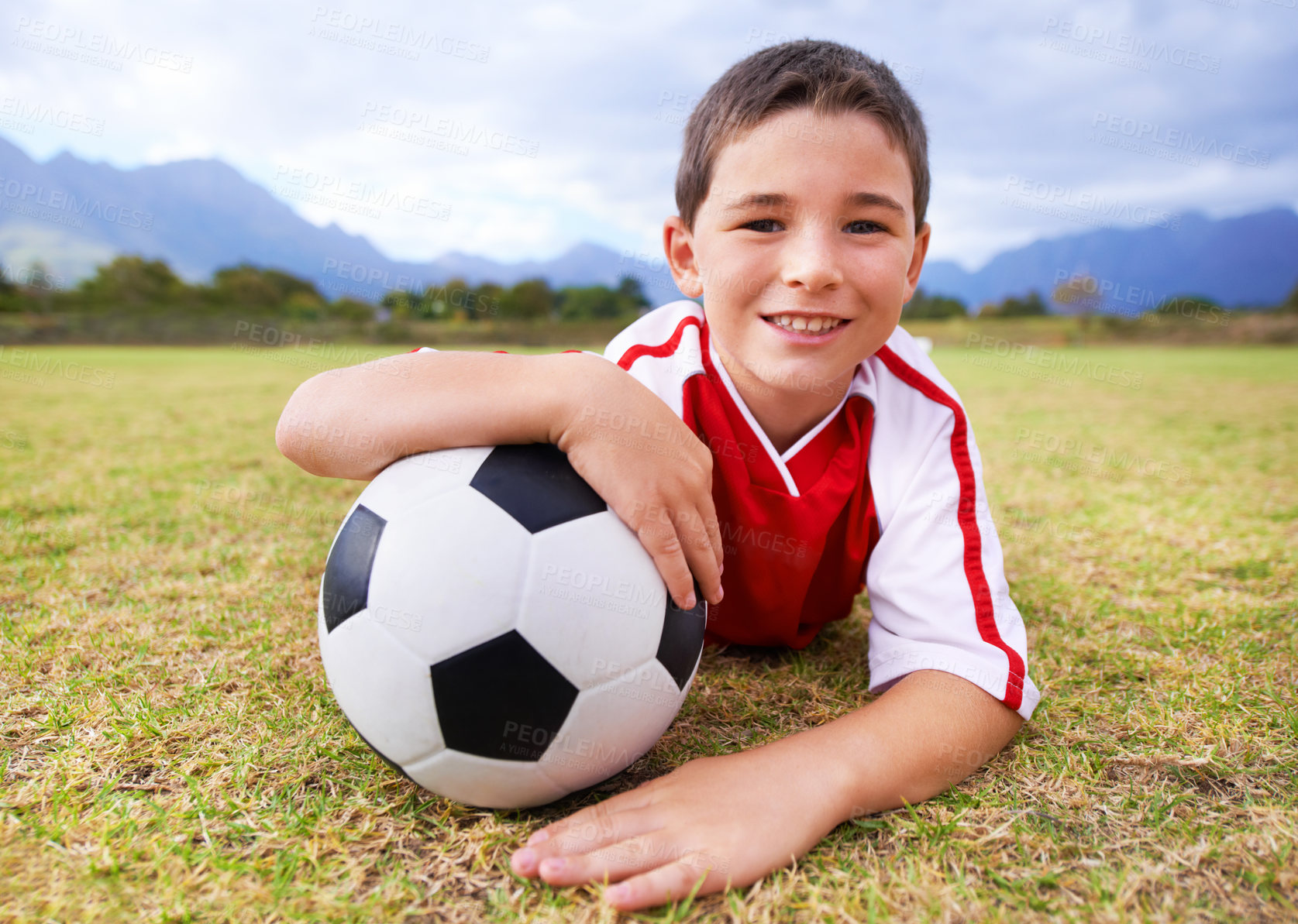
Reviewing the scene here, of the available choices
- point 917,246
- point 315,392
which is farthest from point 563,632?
point 917,246

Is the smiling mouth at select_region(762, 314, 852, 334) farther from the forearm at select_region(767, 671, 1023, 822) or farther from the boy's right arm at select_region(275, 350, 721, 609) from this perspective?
the forearm at select_region(767, 671, 1023, 822)

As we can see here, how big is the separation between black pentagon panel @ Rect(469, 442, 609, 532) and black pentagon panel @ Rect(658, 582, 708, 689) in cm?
25

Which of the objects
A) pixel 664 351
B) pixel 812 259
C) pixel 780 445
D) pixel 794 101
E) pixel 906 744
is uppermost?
pixel 794 101

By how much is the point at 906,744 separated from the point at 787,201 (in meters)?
1.16

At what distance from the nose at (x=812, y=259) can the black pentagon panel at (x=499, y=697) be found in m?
0.97

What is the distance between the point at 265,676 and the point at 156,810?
54 cm

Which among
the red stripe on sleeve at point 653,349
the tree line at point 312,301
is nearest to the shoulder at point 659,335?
the red stripe on sleeve at point 653,349

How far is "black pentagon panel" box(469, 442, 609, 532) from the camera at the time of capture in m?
1.33

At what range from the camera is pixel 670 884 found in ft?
3.78

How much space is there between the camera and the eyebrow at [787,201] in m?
1.66


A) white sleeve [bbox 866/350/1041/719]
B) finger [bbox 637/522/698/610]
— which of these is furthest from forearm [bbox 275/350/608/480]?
white sleeve [bbox 866/350/1041/719]

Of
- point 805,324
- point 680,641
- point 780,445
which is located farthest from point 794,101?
point 680,641

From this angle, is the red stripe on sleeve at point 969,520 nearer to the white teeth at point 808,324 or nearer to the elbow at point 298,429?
the white teeth at point 808,324

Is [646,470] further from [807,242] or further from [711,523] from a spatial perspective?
[807,242]
